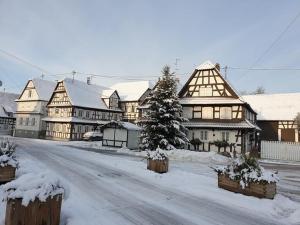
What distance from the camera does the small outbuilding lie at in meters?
39.5

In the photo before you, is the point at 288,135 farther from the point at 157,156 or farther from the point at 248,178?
the point at 248,178

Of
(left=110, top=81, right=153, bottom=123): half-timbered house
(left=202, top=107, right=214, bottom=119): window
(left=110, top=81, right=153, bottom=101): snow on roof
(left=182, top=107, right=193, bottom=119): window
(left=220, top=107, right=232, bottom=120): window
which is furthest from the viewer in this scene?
(left=110, top=81, right=153, bottom=101): snow on roof

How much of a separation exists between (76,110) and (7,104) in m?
29.3

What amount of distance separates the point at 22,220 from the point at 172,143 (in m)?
25.5

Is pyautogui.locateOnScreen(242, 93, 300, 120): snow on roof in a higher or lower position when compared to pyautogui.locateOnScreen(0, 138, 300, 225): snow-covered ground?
higher

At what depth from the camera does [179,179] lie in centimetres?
1522

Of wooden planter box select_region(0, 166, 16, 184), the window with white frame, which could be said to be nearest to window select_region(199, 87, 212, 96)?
the window with white frame

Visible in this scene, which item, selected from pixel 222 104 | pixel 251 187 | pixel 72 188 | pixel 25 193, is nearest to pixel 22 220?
pixel 25 193

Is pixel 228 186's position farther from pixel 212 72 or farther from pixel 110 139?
pixel 110 139

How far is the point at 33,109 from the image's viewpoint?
58438 millimetres

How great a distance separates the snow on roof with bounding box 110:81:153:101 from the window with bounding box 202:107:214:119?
23730 millimetres

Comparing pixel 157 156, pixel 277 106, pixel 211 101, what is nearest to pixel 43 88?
pixel 211 101

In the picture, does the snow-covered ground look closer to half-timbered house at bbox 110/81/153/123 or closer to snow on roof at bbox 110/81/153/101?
half-timbered house at bbox 110/81/153/123

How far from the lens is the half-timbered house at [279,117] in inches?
1838
